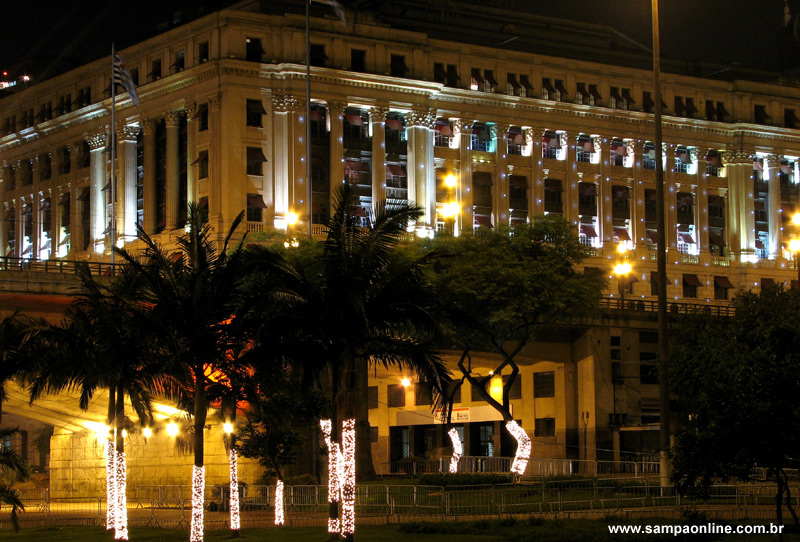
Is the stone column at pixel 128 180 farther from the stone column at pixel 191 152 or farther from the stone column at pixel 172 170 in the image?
the stone column at pixel 191 152

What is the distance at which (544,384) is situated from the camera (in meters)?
91.4

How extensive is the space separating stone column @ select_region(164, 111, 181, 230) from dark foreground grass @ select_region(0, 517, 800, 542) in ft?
217

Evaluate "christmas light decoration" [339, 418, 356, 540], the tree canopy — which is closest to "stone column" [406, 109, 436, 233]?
"christmas light decoration" [339, 418, 356, 540]

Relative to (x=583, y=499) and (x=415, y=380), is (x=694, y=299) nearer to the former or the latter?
(x=415, y=380)

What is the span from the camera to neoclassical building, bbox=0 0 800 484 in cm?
11044

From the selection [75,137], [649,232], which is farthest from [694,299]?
[75,137]

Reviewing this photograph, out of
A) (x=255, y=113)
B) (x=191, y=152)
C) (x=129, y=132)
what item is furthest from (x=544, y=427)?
(x=129, y=132)

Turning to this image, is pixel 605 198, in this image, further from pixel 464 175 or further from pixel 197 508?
pixel 197 508

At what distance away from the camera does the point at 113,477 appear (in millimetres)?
44500

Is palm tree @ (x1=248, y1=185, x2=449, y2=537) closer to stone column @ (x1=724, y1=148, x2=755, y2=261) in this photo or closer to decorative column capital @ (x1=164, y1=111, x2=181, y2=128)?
decorative column capital @ (x1=164, y1=111, x2=181, y2=128)

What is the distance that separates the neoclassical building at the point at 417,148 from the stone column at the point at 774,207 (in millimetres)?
204

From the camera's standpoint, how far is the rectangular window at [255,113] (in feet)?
364

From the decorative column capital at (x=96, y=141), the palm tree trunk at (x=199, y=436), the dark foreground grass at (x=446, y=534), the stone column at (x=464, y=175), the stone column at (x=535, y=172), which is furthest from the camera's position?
the stone column at (x=535, y=172)

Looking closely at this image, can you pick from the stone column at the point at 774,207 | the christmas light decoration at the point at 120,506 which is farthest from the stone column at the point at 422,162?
the christmas light decoration at the point at 120,506
